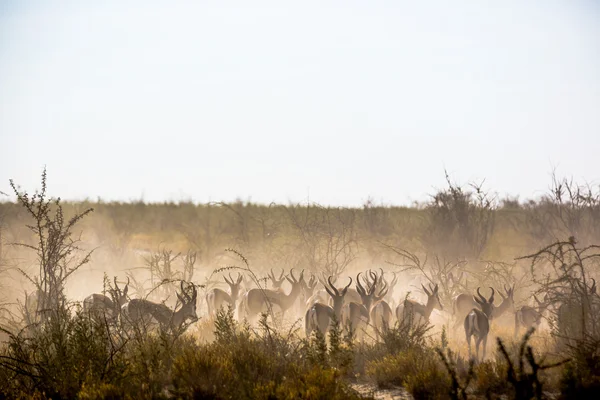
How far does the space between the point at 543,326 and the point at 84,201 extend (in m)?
31.4

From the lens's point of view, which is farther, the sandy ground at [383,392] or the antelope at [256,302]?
the antelope at [256,302]

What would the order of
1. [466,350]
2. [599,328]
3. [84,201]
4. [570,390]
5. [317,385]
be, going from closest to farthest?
[317,385] < [570,390] < [599,328] < [466,350] < [84,201]

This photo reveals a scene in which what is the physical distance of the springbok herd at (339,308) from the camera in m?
11.7

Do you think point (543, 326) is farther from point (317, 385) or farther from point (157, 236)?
point (157, 236)

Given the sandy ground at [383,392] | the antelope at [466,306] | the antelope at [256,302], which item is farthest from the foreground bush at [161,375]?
the antelope at [466,306]

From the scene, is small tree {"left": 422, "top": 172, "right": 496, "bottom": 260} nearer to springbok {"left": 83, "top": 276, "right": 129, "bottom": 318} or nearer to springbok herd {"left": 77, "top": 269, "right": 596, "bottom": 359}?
springbok herd {"left": 77, "top": 269, "right": 596, "bottom": 359}

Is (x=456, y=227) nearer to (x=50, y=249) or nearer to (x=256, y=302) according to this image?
(x=256, y=302)

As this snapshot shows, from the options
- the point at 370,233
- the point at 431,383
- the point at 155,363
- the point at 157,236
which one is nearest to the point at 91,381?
the point at 155,363

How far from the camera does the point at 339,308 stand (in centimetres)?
1354

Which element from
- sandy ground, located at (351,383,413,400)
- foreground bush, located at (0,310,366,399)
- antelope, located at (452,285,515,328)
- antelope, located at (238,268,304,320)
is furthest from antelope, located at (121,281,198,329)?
antelope, located at (452,285,515,328)

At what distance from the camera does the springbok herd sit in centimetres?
1166

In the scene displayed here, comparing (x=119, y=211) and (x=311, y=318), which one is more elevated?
(x=119, y=211)

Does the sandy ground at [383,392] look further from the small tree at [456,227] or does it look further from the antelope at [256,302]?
the small tree at [456,227]

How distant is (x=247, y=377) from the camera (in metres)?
7.38
